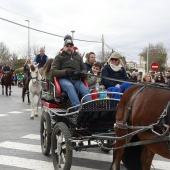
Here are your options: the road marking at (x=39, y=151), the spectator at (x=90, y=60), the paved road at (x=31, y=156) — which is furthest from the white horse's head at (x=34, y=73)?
the road marking at (x=39, y=151)

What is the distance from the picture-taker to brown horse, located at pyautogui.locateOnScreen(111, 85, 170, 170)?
4066mm

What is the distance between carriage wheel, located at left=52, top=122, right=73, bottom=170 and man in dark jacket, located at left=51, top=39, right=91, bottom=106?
2.00 feet

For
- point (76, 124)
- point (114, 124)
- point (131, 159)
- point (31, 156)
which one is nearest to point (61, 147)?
point (76, 124)

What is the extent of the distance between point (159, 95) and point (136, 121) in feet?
1.68

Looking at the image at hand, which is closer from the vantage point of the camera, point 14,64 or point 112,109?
point 112,109

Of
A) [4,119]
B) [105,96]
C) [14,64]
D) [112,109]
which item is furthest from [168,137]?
[14,64]

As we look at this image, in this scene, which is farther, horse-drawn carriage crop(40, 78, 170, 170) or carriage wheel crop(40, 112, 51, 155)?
carriage wheel crop(40, 112, 51, 155)

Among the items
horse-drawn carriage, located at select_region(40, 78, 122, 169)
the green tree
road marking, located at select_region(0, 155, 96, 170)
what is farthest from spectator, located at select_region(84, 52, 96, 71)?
the green tree

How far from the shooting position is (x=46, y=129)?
22.2 ft

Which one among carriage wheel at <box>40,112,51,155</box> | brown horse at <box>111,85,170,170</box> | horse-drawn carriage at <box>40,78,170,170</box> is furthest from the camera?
carriage wheel at <box>40,112,51,155</box>

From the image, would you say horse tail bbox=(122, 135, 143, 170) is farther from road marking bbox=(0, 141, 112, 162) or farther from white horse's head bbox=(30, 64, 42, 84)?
white horse's head bbox=(30, 64, 42, 84)

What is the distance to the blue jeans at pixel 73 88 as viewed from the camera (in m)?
6.18

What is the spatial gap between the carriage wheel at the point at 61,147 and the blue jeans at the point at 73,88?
58 cm

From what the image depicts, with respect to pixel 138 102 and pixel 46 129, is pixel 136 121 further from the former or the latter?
pixel 46 129
